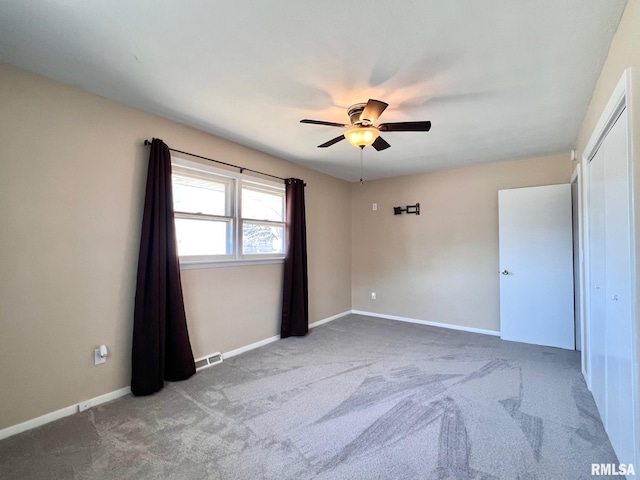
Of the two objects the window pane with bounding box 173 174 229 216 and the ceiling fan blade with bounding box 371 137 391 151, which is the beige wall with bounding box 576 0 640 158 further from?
the window pane with bounding box 173 174 229 216

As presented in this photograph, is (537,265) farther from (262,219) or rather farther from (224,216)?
(224,216)

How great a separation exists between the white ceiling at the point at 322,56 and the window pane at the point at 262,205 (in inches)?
39.3

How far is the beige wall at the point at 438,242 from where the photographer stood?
4270mm

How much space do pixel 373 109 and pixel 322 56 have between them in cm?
50

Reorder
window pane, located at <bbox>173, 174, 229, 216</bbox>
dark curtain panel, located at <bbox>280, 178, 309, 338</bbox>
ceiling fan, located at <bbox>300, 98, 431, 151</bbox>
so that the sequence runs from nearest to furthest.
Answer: ceiling fan, located at <bbox>300, 98, 431, 151</bbox>
window pane, located at <bbox>173, 174, 229, 216</bbox>
dark curtain panel, located at <bbox>280, 178, 309, 338</bbox>

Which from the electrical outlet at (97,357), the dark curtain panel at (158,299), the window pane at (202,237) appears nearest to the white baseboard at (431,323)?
the window pane at (202,237)

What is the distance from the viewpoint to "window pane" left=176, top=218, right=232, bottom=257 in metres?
3.04

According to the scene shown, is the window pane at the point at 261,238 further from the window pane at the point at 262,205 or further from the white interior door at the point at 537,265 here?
the white interior door at the point at 537,265

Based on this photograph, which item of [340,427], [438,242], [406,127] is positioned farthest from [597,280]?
[438,242]

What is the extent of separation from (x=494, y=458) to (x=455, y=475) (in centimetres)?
32

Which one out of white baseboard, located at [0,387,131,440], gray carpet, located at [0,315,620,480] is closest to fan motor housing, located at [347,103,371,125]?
gray carpet, located at [0,315,620,480]

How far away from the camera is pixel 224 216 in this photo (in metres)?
3.42

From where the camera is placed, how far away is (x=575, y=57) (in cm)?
189

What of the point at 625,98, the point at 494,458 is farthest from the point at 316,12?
the point at 494,458
